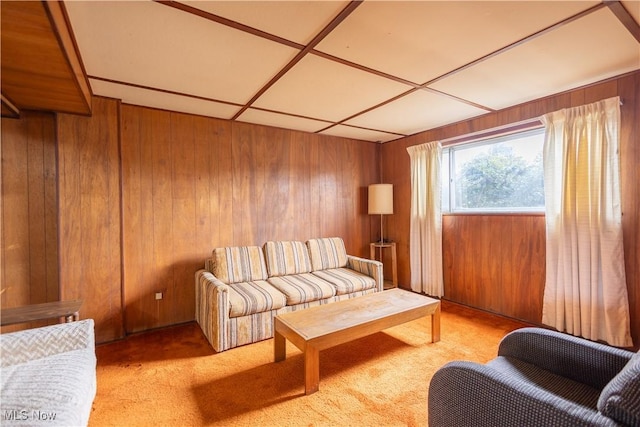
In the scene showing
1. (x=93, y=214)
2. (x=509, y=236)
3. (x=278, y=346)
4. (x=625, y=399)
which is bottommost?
(x=278, y=346)

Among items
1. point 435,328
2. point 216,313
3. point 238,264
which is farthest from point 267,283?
point 435,328

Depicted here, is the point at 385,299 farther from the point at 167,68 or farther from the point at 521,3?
the point at 167,68

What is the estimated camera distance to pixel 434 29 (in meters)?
1.64

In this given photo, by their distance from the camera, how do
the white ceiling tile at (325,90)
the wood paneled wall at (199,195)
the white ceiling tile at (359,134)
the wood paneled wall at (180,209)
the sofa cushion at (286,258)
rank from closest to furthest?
the white ceiling tile at (325,90), the wood paneled wall at (180,209), the wood paneled wall at (199,195), the sofa cushion at (286,258), the white ceiling tile at (359,134)

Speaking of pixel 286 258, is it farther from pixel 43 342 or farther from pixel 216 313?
pixel 43 342

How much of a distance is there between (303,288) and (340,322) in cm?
84

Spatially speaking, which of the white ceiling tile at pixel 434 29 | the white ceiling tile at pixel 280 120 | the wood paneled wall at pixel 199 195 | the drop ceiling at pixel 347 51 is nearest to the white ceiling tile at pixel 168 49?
the drop ceiling at pixel 347 51

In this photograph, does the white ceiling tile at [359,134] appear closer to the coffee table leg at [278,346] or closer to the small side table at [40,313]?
the coffee table leg at [278,346]

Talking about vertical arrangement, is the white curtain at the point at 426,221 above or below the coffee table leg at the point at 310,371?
above

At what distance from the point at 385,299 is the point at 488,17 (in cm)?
215

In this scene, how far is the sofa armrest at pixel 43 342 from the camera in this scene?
4.82 ft

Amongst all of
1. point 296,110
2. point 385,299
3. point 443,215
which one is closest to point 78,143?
point 296,110

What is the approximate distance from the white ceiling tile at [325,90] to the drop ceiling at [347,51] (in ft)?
0.04

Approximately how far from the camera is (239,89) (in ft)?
8.05
